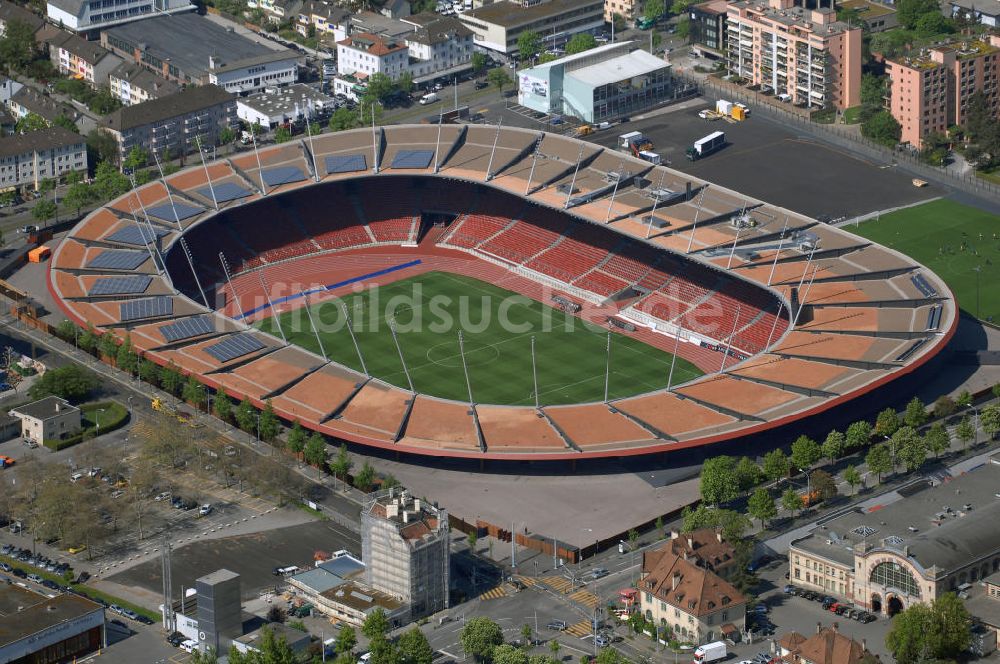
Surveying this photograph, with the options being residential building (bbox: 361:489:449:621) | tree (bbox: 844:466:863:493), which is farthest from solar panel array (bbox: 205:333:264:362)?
tree (bbox: 844:466:863:493)

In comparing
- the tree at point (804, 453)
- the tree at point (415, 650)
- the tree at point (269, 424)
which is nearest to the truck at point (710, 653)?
the tree at point (415, 650)

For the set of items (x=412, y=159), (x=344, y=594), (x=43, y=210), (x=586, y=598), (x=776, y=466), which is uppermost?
(x=412, y=159)

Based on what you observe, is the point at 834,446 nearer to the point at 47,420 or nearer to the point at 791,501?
the point at 791,501

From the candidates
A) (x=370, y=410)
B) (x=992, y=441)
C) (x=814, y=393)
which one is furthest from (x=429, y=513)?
(x=992, y=441)

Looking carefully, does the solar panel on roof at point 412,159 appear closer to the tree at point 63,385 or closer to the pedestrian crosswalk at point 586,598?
the tree at point 63,385

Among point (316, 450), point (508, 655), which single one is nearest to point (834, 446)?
point (508, 655)

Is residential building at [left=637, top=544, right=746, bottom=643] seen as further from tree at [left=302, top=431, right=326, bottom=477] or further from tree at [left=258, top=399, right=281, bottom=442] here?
tree at [left=258, top=399, right=281, bottom=442]

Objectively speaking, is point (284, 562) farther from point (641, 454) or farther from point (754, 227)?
point (754, 227)
